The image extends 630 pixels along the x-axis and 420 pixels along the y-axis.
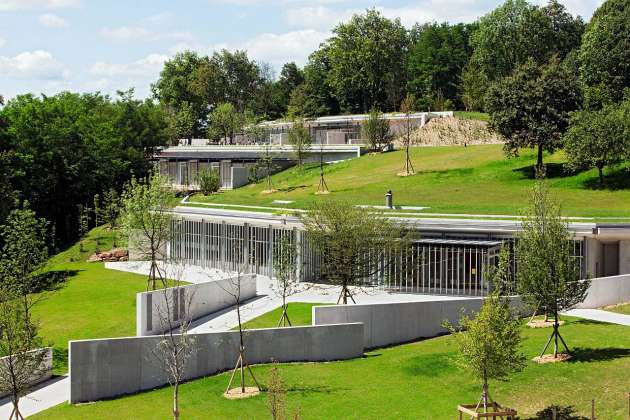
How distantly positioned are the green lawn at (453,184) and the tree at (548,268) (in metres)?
14.3

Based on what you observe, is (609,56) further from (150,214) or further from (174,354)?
(174,354)

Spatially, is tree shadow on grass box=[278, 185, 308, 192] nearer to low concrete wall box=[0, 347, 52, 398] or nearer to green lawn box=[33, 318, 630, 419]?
green lawn box=[33, 318, 630, 419]

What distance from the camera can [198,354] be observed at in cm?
2842

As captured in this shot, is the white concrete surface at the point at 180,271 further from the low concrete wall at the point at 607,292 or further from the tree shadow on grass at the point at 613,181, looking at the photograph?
the tree shadow on grass at the point at 613,181

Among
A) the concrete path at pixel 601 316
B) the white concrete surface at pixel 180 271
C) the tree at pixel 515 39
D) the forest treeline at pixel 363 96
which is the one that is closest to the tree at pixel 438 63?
the forest treeline at pixel 363 96

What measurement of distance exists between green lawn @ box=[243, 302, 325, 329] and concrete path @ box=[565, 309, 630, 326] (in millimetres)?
11244

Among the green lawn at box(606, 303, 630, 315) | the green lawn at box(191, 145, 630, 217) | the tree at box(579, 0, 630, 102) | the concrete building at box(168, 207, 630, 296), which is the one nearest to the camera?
the green lawn at box(606, 303, 630, 315)

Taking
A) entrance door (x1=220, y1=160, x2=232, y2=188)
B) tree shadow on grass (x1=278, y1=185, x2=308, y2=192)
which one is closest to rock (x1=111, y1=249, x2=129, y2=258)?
tree shadow on grass (x1=278, y1=185, x2=308, y2=192)

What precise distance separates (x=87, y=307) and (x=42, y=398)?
13.5m

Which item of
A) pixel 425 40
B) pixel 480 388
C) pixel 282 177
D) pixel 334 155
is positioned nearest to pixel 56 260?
pixel 282 177

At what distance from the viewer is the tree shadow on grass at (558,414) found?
22219 mm

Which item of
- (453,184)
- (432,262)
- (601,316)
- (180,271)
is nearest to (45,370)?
(180,271)

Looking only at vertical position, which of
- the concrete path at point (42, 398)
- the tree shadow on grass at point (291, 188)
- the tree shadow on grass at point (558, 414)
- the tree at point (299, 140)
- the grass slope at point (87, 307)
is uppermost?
the tree at point (299, 140)

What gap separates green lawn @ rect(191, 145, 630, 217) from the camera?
171ft
